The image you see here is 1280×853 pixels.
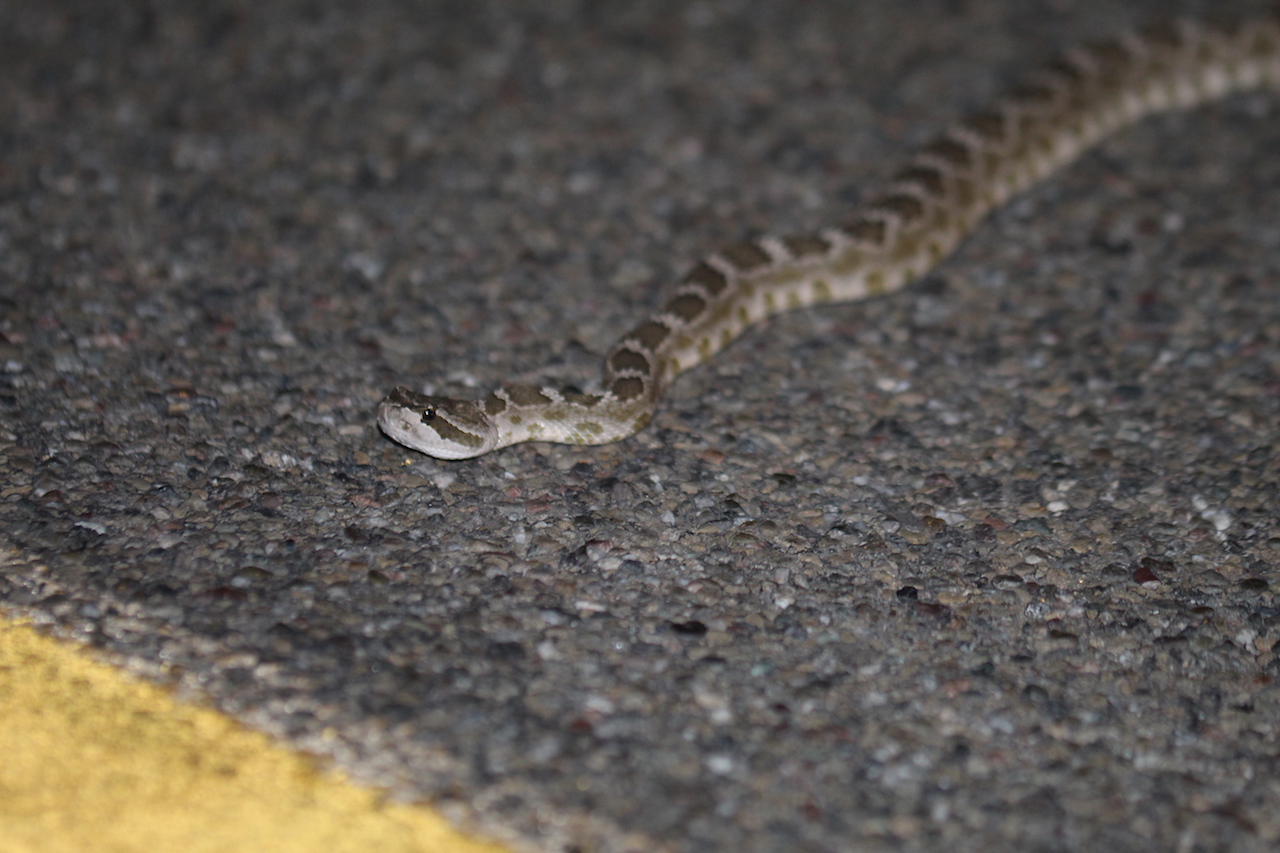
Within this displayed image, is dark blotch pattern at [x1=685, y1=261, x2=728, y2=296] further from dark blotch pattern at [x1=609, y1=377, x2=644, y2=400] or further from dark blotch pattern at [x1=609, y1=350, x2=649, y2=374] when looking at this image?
dark blotch pattern at [x1=609, y1=377, x2=644, y2=400]

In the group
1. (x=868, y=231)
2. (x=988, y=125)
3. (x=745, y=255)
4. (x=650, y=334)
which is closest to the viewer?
(x=650, y=334)

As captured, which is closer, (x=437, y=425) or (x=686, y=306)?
(x=437, y=425)

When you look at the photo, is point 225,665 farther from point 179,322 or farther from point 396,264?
point 396,264

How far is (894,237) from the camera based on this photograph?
7719 mm

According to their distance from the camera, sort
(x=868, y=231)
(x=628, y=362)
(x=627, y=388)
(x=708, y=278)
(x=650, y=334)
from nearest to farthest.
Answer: (x=627, y=388)
(x=628, y=362)
(x=650, y=334)
(x=708, y=278)
(x=868, y=231)

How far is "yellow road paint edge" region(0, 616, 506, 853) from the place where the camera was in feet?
13.4

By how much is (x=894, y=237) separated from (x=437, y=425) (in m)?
3.36

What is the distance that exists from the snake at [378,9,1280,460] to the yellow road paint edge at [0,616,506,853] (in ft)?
6.32

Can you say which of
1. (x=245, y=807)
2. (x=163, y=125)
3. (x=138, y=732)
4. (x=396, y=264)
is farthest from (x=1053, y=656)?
(x=163, y=125)

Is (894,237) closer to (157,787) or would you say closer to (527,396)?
(527,396)

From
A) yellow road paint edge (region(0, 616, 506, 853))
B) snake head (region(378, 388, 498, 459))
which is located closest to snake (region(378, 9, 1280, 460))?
snake head (region(378, 388, 498, 459))

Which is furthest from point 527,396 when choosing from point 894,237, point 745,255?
point 894,237

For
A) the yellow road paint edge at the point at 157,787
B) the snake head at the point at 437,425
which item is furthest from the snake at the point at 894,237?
the yellow road paint edge at the point at 157,787

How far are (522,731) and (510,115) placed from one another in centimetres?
596
